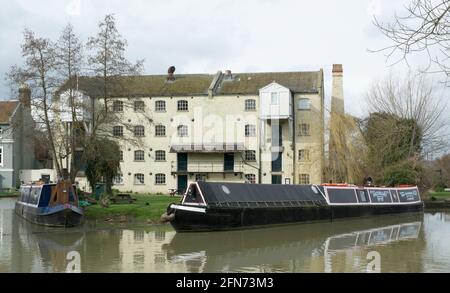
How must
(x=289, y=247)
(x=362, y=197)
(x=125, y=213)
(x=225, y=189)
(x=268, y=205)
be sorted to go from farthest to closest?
1. (x=362, y=197)
2. (x=125, y=213)
3. (x=268, y=205)
4. (x=225, y=189)
5. (x=289, y=247)

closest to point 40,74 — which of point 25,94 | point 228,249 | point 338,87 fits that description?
point 25,94

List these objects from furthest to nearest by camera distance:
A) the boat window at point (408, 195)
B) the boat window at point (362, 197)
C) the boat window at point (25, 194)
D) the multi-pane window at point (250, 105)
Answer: the multi-pane window at point (250, 105) < the boat window at point (408, 195) < the boat window at point (362, 197) < the boat window at point (25, 194)

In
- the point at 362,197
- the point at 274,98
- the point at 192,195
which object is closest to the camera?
the point at 192,195

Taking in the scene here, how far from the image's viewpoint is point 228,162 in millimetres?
41625

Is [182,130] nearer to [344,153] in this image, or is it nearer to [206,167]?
[206,167]

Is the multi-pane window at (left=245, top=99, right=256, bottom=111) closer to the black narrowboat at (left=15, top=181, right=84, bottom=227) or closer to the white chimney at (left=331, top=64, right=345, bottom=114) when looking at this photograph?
the white chimney at (left=331, top=64, right=345, bottom=114)

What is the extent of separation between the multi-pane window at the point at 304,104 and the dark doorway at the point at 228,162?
5.85 metres

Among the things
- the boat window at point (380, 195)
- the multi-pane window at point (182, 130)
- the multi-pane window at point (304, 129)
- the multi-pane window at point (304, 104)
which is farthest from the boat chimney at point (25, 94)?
the multi-pane window at point (304, 104)

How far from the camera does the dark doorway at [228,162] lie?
41.5m

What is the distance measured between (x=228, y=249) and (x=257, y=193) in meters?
6.34

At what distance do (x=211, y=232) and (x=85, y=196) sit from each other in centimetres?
977

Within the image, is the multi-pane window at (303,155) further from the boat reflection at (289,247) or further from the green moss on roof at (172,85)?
the boat reflection at (289,247)

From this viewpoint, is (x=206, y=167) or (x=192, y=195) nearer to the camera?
(x=192, y=195)
